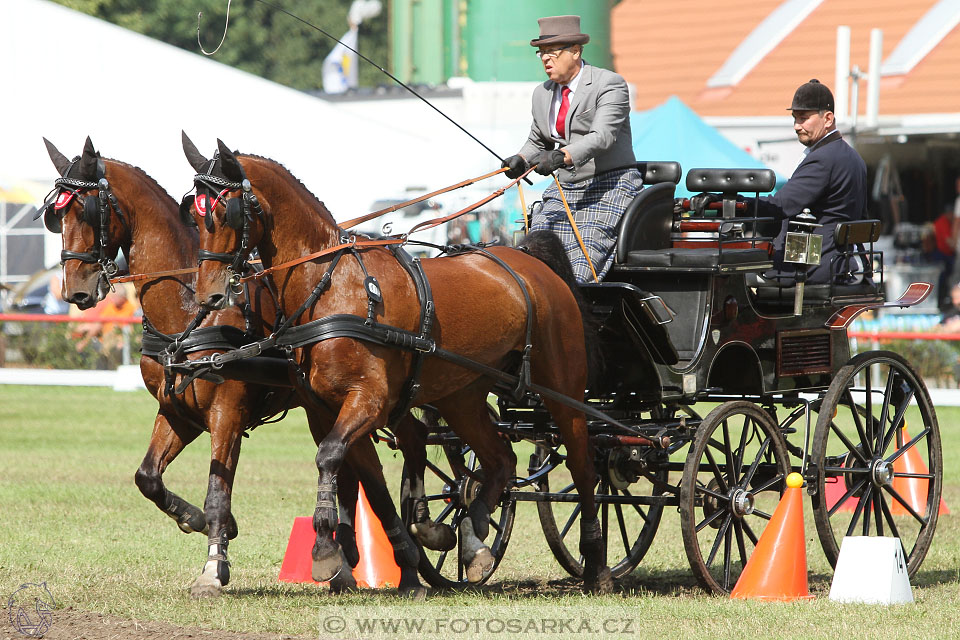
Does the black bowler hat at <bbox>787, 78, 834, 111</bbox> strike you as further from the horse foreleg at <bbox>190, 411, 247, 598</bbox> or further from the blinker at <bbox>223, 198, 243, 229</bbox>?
the horse foreleg at <bbox>190, 411, 247, 598</bbox>

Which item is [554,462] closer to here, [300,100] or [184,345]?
[184,345]

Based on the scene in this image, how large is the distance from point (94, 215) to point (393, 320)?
167 centimetres

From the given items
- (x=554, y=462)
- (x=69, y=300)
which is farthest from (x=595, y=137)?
(x=69, y=300)

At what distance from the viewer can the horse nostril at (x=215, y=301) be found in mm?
5527

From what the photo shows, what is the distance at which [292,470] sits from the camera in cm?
1182

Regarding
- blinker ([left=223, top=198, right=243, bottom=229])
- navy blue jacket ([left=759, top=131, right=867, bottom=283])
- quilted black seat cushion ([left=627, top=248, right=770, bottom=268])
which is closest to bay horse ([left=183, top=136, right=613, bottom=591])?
blinker ([left=223, top=198, right=243, bottom=229])

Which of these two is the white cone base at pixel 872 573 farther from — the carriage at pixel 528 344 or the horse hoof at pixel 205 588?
the horse hoof at pixel 205 588

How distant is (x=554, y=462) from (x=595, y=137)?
5.96ft

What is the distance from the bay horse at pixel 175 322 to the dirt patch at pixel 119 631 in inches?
21.1

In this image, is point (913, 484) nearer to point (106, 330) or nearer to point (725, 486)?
point (725, 486)

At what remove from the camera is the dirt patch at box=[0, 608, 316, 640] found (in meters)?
5.31

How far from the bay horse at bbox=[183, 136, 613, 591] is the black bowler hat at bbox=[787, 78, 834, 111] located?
6.07ft

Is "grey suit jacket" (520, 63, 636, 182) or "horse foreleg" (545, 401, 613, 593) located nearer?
"horse foreleg" (545, 401, 613, 593)

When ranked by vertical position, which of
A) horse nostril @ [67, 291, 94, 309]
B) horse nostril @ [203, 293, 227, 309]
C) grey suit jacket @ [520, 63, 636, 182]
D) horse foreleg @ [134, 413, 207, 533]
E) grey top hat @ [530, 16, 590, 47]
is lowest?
horse foreleg @ [134, 413, 207, 533]
